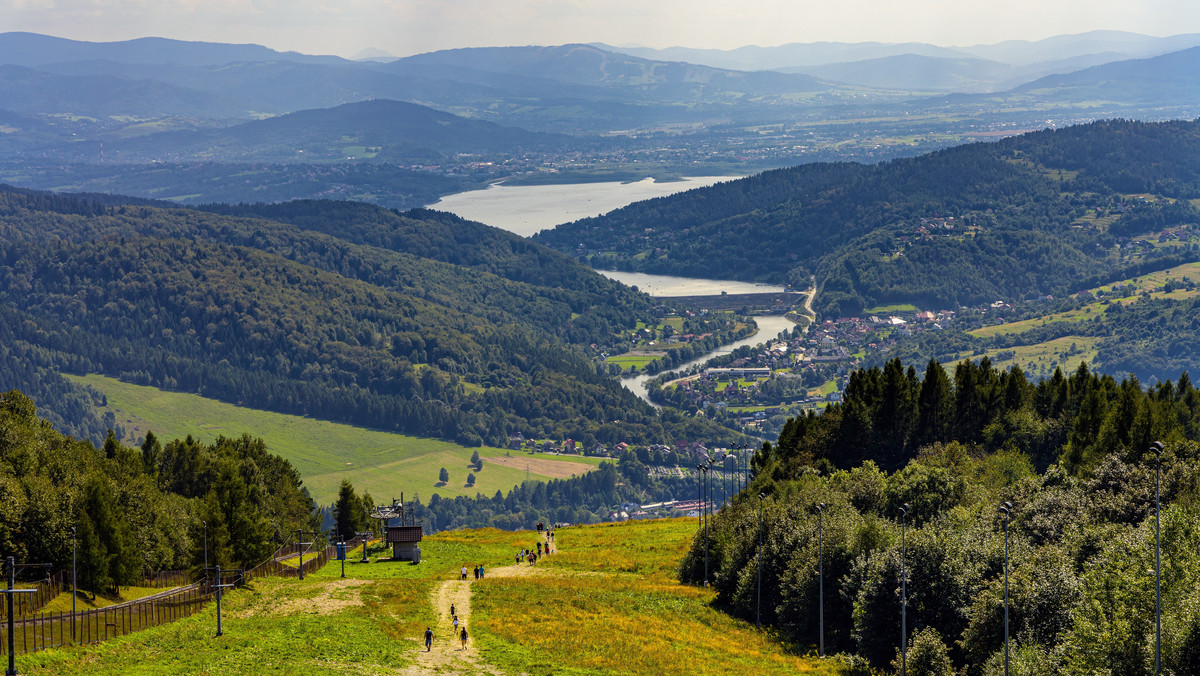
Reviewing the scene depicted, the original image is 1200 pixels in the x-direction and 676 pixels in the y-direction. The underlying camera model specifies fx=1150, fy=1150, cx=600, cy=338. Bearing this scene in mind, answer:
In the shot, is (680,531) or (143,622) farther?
(680,531)

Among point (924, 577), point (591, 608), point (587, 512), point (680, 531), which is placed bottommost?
point (587, 512)

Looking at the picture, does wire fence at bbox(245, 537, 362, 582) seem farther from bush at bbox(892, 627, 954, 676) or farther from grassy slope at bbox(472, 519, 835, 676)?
bush at bbox(892, 627, 954, 676)

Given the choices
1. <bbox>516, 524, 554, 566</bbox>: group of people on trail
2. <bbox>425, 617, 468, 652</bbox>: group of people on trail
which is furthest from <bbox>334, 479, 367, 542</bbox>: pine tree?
<bbox>425, 617, 468, 652</bbox>: group of people on trail

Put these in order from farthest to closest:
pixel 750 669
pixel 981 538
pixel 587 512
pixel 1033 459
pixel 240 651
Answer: pixel 587 512, pixel 1033 459, pixel 981 538, pixel 750 669, pixel 240 651

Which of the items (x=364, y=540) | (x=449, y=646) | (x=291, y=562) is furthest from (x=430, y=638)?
(x=364, y=540)

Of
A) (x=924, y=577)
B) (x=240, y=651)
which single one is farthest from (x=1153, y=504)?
(x=240, y=651)

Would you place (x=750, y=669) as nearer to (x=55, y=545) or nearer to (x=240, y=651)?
(x=240, y=651)
